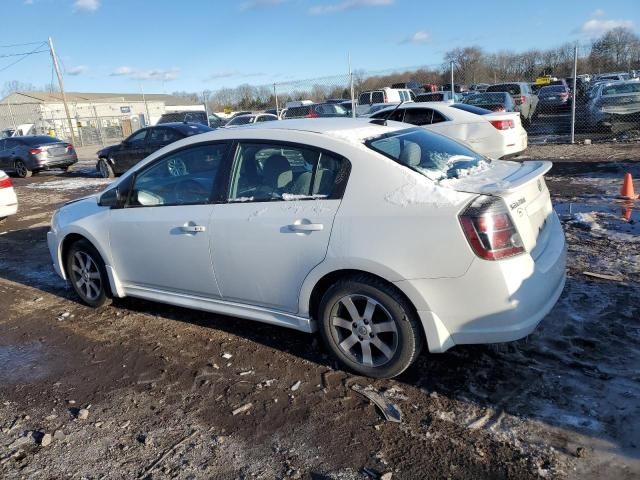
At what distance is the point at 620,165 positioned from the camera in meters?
11.0

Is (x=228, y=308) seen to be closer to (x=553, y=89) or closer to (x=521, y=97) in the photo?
(x=521, y=97)

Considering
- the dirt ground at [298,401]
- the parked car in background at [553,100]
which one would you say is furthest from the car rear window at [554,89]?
the dirt ground at [298,401]

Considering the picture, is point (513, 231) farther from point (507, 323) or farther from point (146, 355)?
point (146, 355)

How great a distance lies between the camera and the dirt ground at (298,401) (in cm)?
273

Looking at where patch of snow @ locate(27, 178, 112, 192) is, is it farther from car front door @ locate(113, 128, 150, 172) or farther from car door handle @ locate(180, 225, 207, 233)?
car door handle @ locate(180, 225, 207, 233)

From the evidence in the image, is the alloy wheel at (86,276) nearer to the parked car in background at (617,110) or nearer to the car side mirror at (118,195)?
the car side mirror at (118,195)

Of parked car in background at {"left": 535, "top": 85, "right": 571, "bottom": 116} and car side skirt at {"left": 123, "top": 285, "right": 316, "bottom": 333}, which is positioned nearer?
car side skirt at {"left": 123, "top": 285, "right": 316, "bottom": 333}

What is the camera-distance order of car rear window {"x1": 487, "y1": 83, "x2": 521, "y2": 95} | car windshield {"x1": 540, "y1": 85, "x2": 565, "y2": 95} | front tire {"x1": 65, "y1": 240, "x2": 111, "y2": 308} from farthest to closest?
car windshield {"x1": 540, "y1": 85, "x2": 565, "y2": 95} < car rear window {"x1": 487, "y1": 83, "x2": 521, "y2": 95} < front tire {"x1": 65, "y1": 240, "x2": 111, "y2": 308}

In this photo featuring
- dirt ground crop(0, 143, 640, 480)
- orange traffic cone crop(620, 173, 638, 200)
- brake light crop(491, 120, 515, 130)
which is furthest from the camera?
brake light crop(491, 120, 515, 130)

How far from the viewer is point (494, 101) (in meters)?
17.9

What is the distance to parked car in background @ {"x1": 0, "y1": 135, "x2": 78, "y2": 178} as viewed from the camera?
59.3ft

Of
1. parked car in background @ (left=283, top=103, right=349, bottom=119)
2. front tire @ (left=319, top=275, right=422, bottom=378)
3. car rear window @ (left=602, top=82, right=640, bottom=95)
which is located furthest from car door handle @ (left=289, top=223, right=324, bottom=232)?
parked car in background @ (left=283, top=103, right=349, bottom=119)

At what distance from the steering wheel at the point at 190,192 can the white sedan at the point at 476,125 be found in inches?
275

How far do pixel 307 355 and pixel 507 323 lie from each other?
1.51 meters
